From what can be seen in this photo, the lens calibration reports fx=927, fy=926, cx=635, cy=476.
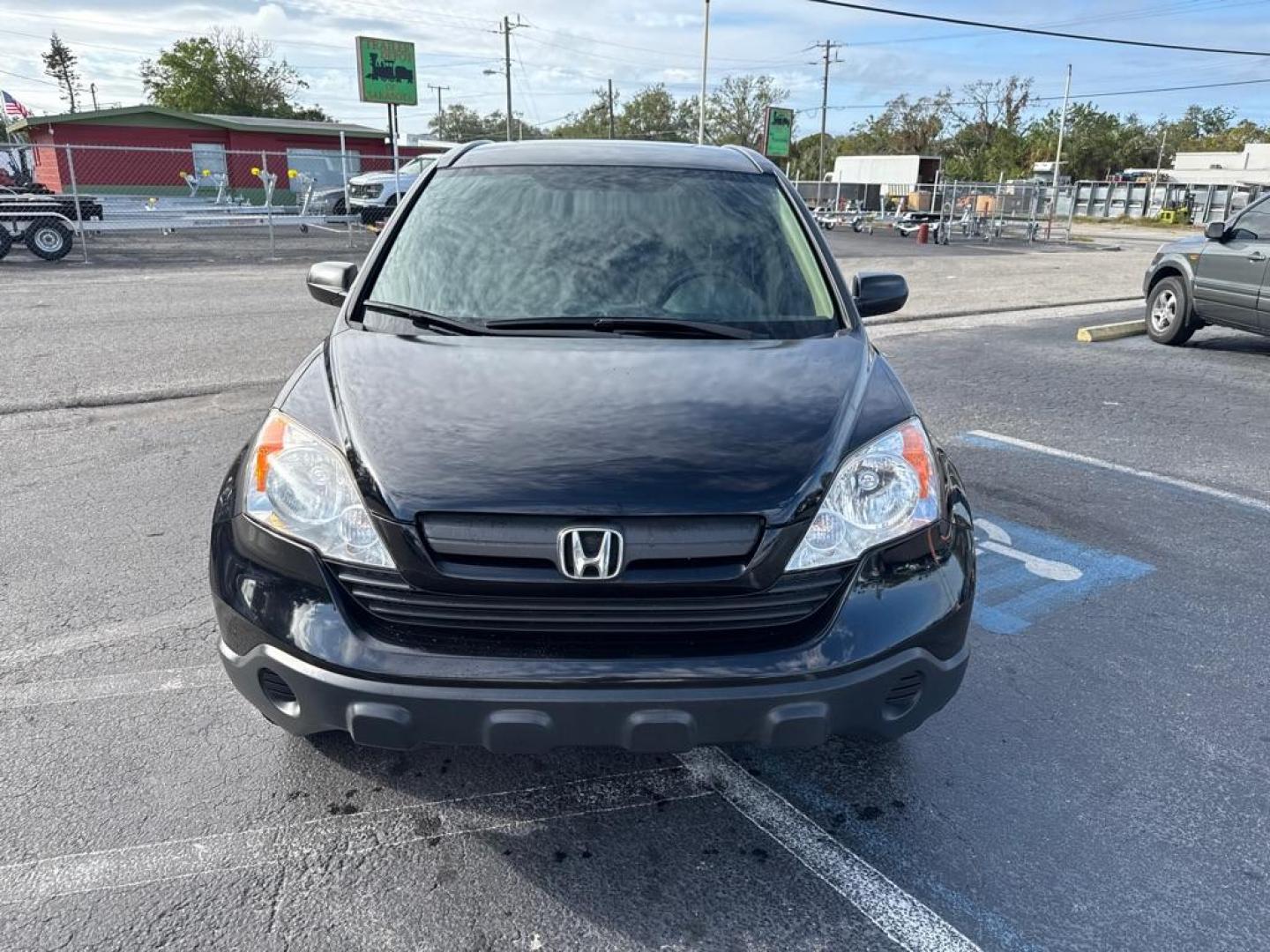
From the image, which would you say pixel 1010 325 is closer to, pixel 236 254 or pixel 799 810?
pixel 799 810

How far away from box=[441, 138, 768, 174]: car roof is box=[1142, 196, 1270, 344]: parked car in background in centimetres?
727

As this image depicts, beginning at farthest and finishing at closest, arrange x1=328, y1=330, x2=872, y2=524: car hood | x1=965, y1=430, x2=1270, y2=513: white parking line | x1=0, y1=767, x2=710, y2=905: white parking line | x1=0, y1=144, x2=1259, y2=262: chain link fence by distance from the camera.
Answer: x1=0, y1=144, x2=1259, y2=262: chain link fence < x1=965, y1=430, x2=1270, y2=513: white parking line < x1=0, y1=767, x2=710, y2=905: white parking line < x1=328, y1=330, x2=872, y2=524: car hood

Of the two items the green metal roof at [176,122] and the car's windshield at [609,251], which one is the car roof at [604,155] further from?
the green metal roof at [176,122]

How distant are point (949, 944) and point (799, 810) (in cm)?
54

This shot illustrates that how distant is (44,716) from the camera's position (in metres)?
2.88

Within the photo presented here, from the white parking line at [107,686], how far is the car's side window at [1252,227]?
9.73 metres

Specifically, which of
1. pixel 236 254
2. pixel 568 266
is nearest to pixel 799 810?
pixel 568 266

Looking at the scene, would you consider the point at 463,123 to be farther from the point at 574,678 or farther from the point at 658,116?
the point at 574,678

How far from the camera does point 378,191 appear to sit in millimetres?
27172

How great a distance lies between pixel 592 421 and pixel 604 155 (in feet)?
5.89

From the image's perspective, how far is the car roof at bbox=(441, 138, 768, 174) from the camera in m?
3.61

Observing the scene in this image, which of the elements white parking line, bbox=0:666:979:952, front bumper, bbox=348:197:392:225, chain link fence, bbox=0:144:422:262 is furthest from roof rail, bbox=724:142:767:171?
front bumper, bbox=348:197:392:225

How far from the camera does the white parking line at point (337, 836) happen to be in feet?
7.33

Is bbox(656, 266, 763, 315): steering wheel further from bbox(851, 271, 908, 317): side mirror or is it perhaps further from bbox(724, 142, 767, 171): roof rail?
bbox(724, 142, 767, 171): roof rail
